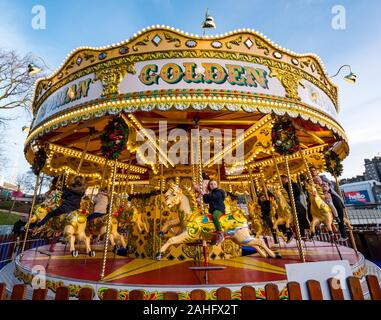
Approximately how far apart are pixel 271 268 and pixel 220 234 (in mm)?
1490

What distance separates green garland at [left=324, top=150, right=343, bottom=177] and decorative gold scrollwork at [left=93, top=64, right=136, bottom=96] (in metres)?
6.87

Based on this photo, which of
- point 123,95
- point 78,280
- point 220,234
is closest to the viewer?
point 78,280

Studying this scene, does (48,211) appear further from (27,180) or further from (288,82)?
(27,180)

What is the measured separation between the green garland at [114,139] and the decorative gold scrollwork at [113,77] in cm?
60

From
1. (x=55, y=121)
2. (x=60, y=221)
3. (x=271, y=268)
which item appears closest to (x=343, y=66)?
(x=271, y=268)

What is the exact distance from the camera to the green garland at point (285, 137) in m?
4.97

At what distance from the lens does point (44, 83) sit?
616 cm

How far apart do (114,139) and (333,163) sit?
702 centimetres

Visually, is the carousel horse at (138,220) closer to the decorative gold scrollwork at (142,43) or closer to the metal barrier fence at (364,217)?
the decorative gold scrollwork at (142,43)

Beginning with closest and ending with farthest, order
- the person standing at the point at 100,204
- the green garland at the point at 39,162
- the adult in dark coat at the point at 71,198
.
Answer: the adult in dark coat at the point at 71,198 < the person standing at the point at 100,204 < the green garland at the point at 39,162

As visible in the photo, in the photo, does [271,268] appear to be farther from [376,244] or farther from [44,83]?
[376,244]

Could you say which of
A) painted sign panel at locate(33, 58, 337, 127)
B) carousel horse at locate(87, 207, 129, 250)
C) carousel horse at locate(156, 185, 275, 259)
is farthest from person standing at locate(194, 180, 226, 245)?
carousel horse at locate(87, 207, 129, 250)

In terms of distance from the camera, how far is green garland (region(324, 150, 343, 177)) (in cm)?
734

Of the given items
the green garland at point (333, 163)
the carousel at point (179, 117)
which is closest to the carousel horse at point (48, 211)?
the carousel at point (179, 117)
